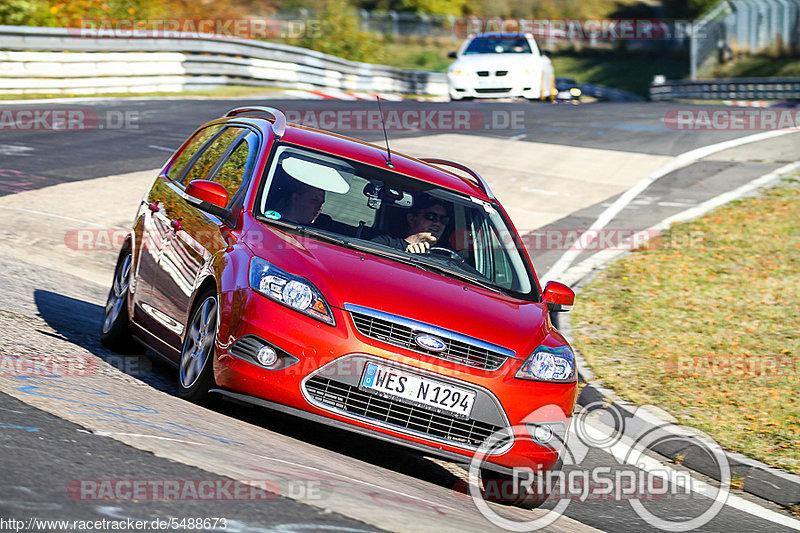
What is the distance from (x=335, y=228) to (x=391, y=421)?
1425mm

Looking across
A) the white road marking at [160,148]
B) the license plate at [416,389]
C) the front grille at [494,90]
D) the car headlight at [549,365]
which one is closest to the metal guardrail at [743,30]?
the front grille at [494,90]

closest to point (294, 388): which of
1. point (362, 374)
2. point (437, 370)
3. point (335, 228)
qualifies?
point (362, 374)

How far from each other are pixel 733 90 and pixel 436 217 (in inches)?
1202

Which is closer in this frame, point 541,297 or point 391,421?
point 391,421

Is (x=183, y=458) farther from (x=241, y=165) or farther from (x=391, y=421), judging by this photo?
(x=241, y=165)

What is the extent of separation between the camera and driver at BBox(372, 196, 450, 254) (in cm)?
654

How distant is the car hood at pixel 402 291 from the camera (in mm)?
5559

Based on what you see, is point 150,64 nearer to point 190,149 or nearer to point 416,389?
point 190,149

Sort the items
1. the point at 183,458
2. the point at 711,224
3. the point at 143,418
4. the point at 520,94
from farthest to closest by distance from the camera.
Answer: the point at 520,94 → the point at 711,224 → the point at 143,418 → the point at 183,458

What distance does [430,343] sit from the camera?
5469 mm

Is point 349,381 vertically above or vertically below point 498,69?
above

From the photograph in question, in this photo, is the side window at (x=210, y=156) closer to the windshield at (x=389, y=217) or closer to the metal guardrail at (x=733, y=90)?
the windshield at (x=389, y=217)

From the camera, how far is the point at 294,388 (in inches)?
214

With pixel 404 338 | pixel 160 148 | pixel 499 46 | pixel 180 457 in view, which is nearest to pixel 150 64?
pixel 499 46
